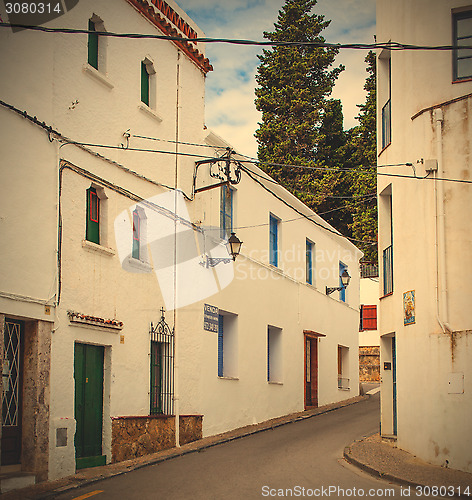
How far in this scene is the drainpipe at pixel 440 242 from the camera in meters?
12.7

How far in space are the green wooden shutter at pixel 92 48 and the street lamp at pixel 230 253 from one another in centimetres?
482

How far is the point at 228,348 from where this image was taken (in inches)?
699

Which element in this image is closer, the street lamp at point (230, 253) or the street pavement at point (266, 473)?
the street pavement at point (266, 473)

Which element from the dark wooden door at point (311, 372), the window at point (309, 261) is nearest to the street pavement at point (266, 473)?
the dark wooden door at point (311, 372)

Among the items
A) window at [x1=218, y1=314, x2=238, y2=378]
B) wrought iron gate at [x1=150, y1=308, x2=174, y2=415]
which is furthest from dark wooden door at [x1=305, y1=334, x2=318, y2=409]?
wrought iron gate at [x1=150, y1=308, x2=174, y2=415]

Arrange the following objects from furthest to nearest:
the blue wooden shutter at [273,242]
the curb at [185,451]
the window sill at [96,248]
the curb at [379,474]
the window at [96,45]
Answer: the blue wooden shutter at [273,242] → the window at [96,45] → the window sill at [96,248] → the curb at [379,474] → the curb at [185,451]

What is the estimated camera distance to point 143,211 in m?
14.1

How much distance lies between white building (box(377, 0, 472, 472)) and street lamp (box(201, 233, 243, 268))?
11.1 ft

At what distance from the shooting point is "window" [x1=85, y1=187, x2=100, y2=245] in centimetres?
1254

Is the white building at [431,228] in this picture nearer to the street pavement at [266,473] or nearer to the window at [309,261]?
the street pavement at [266,473]

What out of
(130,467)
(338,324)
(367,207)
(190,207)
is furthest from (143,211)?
(367,207)

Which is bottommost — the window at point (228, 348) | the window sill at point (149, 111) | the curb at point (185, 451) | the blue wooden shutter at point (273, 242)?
the curb at point (185, 451)

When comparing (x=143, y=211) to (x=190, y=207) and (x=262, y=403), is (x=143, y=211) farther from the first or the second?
(x=262, y=403)

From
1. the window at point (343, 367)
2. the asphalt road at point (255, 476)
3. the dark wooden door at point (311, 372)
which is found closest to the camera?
A: the asphalt road at point (255, 476)
